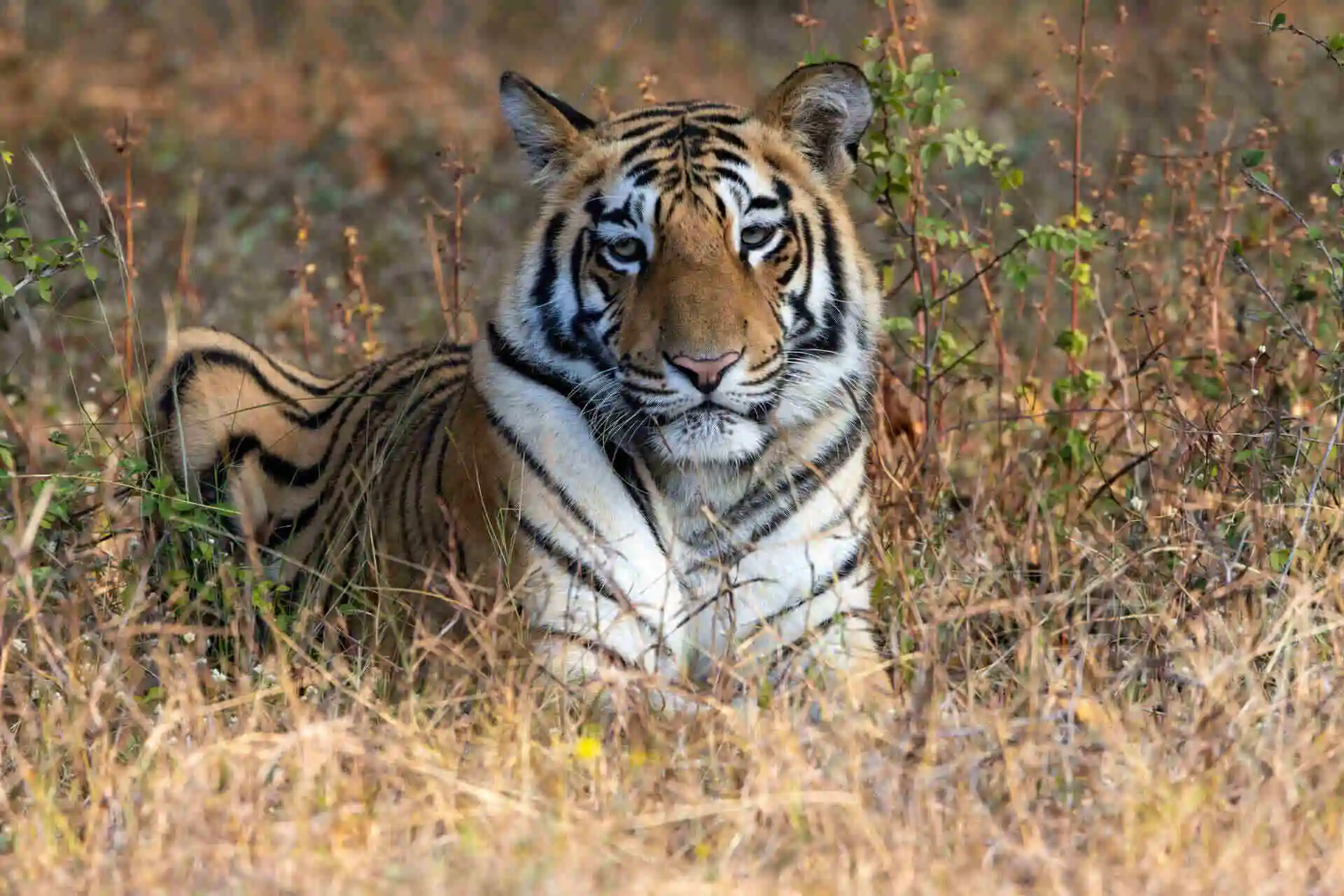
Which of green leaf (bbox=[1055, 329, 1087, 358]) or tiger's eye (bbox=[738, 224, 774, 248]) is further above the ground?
tiger's eye (bbox=[738, 224, 774, 248])

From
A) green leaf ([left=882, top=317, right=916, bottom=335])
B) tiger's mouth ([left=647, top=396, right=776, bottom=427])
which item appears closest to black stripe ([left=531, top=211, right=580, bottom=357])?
tiger's mouth ([left=647, top=396, right=776, bottom=427])

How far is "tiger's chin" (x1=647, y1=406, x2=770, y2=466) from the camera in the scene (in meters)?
3.40

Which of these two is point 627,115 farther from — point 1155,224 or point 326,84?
point 326,84

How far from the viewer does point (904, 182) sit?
14.2ft

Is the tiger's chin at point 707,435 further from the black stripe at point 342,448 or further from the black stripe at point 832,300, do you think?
the black stripe at point 342,448

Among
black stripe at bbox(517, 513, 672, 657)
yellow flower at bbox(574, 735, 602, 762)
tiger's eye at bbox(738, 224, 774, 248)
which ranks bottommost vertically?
yellow flower at bbox(574, 735, 602, 762)

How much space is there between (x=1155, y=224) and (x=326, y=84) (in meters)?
5.10

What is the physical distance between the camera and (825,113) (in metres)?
3.71

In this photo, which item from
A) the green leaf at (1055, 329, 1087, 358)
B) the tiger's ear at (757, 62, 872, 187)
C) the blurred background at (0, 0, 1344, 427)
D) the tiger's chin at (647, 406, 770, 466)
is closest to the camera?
the tiger's chin at (647, 406, 770, 466)

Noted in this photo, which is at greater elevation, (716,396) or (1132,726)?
(716,396)

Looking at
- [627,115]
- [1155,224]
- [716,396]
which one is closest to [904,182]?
[627,115]

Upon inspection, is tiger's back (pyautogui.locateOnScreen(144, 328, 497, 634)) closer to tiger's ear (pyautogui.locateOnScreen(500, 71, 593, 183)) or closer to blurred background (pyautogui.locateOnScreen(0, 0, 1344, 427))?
tiger's ear (pyautogui.locateOnScreen(500, 71, 593, 183))

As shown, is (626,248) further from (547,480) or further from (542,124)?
(547,480)

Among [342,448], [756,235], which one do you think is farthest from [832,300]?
[342,448]
